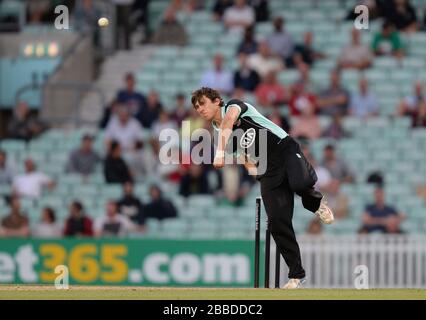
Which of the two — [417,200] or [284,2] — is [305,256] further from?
[284,2]

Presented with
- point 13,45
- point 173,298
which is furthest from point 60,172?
point 173,298

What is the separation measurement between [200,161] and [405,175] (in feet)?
11.5

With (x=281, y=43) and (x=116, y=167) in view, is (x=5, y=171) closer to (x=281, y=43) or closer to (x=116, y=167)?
(x=116, y=167)

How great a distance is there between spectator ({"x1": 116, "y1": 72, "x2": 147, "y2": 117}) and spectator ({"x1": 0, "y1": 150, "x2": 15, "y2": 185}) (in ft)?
7.51

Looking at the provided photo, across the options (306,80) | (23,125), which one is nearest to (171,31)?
(306,80)

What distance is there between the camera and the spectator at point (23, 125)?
25609 millimetres

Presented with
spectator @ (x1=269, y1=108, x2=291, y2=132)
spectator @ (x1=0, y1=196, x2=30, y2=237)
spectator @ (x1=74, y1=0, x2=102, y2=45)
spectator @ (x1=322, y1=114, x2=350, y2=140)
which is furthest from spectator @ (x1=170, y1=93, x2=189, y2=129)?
spectator @ (x1=74, y1=0, x2=102, y2=45)

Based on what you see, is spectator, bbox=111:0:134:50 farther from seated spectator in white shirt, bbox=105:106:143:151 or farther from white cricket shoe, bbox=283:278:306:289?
white cricket shoe, bbox=283:278:306:289

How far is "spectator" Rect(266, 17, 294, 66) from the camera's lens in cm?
2556

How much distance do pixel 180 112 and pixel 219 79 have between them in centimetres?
106

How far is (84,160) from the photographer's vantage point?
2442cm

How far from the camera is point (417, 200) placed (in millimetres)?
22922

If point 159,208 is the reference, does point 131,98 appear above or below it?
above

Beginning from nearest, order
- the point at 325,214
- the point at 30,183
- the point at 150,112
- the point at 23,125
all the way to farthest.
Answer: the point at 325,214, the point at 30,183, the point at 150,112, the point at 23,125
